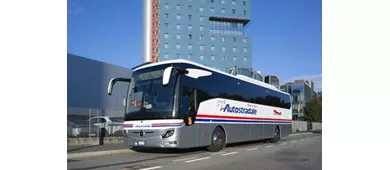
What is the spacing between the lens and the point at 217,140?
13.4 meters

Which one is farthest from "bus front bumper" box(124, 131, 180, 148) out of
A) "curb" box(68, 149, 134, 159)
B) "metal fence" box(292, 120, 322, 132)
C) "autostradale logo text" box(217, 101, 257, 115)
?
"metal fence" box(292, 120, 322, 132)

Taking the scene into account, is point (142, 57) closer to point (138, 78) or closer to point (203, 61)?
point (203, 61)

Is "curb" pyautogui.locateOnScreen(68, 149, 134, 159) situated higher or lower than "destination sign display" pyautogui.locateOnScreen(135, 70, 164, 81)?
lower

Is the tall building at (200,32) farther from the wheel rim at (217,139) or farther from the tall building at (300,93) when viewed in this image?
the wheel rim at (217,139)

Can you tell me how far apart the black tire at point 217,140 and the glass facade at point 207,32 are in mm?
80965

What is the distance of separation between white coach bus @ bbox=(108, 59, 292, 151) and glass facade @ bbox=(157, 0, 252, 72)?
3165 inches

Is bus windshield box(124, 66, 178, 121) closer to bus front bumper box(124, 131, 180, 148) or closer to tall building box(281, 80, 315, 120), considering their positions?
bus front bumper box(124, 131, 180, 148)

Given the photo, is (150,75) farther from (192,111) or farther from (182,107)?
(192,111)

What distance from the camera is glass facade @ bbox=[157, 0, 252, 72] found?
96.7 metres

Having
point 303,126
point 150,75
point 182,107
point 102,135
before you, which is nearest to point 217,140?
point 182,107

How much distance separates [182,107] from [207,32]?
91065mm
